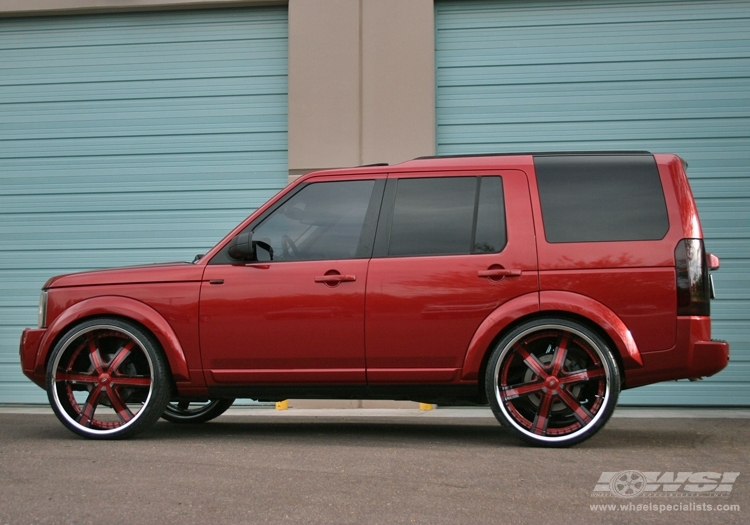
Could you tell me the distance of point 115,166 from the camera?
1020cm

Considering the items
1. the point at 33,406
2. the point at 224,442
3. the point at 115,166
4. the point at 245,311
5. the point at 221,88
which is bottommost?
the point at 33,406

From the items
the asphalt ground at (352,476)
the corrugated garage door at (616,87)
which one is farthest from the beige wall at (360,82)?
the asphalt ground at (352,476)

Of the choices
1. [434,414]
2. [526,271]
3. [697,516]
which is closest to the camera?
[697,516]

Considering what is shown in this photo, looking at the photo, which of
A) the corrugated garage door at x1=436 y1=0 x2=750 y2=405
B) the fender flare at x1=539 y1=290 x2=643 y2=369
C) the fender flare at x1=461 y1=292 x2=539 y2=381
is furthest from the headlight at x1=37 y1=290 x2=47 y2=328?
the corrugated garage door at x1=436 y1=0 x2=750 y2=405

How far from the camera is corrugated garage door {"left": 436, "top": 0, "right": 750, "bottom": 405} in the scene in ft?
31.1

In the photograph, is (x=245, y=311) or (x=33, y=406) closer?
(x=245, y=311)

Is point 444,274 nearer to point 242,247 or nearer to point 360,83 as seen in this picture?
point 242,247

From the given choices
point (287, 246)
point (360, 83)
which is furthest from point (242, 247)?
point (360, 83)

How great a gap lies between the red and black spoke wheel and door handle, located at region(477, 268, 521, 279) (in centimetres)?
31

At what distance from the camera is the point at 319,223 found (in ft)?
19.6

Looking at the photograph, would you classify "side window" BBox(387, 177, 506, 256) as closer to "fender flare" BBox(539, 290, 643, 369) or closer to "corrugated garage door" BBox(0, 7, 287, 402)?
"fender flare" BBox(539, 290, 643, 369)

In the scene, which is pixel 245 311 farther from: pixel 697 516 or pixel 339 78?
pixel 339 78

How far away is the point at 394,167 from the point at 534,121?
13.5ft

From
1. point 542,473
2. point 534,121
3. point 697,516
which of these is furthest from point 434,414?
point 697,516
